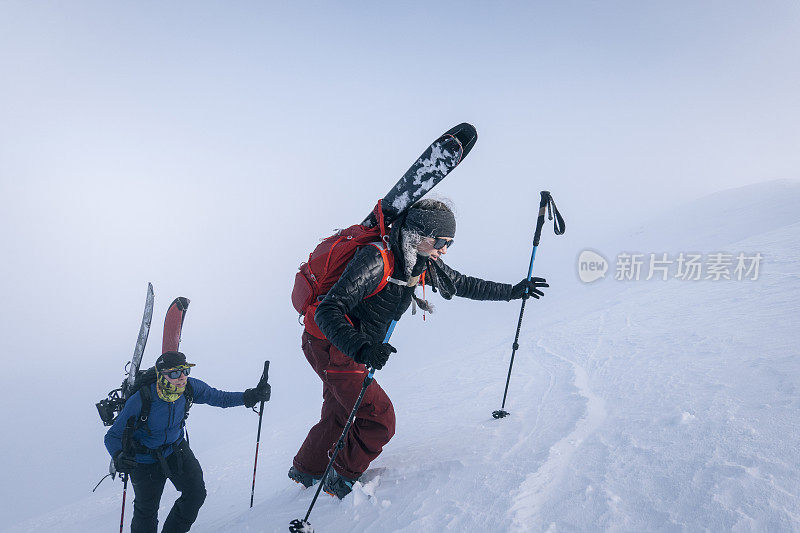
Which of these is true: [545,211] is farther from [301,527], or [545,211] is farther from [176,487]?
[176,487]

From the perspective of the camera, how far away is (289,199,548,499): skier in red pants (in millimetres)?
3031

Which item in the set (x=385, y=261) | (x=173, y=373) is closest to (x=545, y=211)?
(x=385, y=261)

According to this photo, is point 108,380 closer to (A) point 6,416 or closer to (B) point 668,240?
(A) point 6,416

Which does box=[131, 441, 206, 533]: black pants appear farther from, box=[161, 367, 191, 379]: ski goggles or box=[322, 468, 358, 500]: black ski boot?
box=[322, 468, 358, 500]: black ski boot

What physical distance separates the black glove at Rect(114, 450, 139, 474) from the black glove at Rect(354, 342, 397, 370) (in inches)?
120

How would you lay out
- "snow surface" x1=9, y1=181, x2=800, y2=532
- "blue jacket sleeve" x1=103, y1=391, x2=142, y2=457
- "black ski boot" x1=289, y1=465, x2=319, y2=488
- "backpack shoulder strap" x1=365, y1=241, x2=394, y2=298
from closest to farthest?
"snow surface" x1=9, y1=181, x2=800, y2=532 < "backpack shoulder strap" x1=365, y1=241, x2=394, y2=298 < "black ski boot" x1=289, y1=465, x2=319, y2=488 < "blue jacket sleeve" x1=103, y1=391, x2=142, y2=457

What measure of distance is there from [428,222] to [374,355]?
1.16m

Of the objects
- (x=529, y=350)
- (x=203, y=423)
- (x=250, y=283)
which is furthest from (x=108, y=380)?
(x=250, y=283)

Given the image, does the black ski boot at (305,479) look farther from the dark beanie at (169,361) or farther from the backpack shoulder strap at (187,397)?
the dark beanie at (169,361)

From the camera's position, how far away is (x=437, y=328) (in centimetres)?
2872

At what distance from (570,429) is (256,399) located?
3.32 meters

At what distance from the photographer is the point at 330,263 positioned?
10.8 feet

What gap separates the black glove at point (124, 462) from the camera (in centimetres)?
406

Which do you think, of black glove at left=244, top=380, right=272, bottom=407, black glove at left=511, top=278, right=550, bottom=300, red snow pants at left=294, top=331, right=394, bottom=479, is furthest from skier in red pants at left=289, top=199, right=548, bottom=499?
black glove at left=244, top=380, right=272, bottom=407
